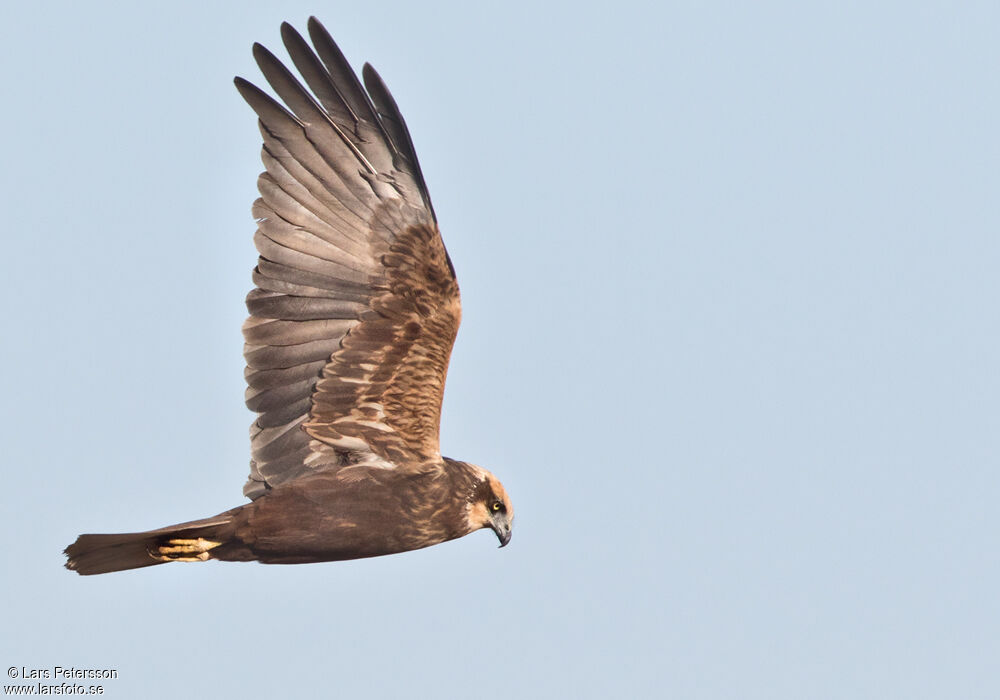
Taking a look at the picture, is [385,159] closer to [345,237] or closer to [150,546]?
[345,237]

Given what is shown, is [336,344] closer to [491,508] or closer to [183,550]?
[491,508]

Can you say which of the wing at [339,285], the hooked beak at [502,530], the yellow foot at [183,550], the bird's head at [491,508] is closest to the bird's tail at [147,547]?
the yellow foot at [183,550]

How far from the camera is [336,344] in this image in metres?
10.7

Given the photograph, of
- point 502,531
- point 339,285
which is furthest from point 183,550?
point 502,531

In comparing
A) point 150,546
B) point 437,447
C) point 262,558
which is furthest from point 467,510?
point 150,546

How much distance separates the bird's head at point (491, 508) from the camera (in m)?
11.0

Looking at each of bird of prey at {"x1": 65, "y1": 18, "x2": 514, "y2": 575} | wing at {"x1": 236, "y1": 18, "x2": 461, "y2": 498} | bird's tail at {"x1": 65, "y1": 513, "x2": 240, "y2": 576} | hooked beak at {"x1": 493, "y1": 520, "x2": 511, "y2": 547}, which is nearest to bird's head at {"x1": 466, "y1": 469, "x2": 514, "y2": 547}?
hooked beak at {"x1": 493, "y1": 520, "x2": 511, "y2": 547}

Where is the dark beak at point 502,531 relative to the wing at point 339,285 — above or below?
below

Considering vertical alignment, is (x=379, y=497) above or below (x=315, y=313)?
below

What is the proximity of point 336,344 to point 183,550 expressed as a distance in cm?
176

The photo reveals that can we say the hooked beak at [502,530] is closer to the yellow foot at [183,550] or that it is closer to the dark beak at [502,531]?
the dark beak at [502,531]

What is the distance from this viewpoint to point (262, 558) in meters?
10.6

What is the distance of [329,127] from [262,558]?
3017mm

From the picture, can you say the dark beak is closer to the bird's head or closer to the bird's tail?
the bird's head
